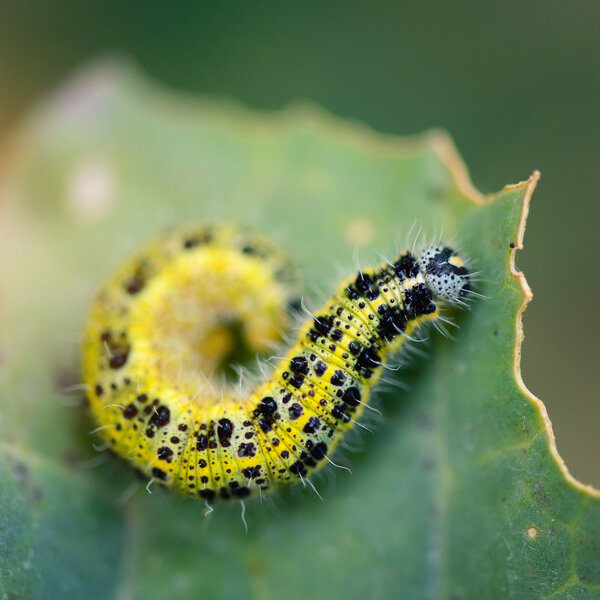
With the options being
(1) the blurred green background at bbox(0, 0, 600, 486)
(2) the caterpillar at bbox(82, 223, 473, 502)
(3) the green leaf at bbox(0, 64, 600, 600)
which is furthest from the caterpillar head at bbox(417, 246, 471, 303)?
(1) the blurred green background at bbox(0, 0, 600, 486)

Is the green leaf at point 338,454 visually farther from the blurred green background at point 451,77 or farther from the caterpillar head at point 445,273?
the blurred green background at point 451,77

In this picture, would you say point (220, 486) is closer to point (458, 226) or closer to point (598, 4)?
point (458, 226)

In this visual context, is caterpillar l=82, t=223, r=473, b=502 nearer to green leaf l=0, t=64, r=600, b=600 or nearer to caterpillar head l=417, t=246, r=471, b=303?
caterpillar head l=417, t=246, r=471, b=303

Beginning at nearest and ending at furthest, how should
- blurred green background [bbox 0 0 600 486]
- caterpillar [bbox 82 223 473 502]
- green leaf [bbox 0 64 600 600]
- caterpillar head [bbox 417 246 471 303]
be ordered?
green leaf [bbox 0 64 600 600]
caterpillar head [bbox 417 246 471 303]
caterpillar [bbox 82 223 473 502]
blurred green background [bbox 0 0 600 486]

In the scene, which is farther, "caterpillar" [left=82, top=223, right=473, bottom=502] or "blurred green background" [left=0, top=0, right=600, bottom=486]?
"blurred green background" [left=0, top=0, right=600, bottom=486]

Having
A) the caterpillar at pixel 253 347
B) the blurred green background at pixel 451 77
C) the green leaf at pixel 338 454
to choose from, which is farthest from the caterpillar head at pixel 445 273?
the blurred green background at pixel 451 77

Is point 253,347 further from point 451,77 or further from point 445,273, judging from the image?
point 451,77

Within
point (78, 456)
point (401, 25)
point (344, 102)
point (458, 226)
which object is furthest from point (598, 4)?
point (78, 456)
